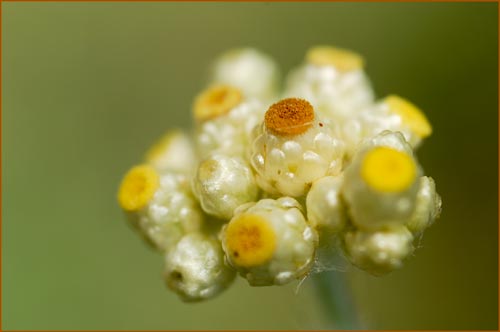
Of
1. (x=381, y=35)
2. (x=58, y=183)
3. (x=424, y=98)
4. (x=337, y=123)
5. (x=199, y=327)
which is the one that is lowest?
(x=199, y=327)

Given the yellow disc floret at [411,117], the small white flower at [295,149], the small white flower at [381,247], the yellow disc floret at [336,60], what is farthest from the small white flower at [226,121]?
the small white flower at [381,247]

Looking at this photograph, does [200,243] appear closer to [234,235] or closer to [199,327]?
[234,235]

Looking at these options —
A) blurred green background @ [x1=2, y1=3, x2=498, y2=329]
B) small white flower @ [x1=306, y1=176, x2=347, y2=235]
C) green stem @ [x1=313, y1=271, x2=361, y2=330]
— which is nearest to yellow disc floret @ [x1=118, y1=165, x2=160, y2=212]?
small white flower @ [x1=306, y1=176, x2=347, y2=235]

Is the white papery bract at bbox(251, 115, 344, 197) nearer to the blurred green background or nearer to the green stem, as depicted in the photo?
the green stem

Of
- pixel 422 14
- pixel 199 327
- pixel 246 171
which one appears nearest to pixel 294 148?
pixel 246 171

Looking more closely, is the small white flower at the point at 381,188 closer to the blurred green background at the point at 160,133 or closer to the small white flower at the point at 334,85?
the small white flower at the point at 334,85

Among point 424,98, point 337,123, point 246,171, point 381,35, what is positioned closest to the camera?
point 246,171
